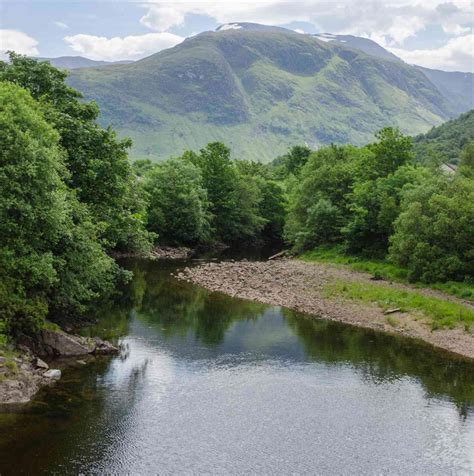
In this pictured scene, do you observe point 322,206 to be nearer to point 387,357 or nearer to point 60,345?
point 387,357

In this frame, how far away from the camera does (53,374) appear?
3142 centimetres

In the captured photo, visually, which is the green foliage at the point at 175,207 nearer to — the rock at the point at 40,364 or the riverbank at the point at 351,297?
the riverbank at the point at 351,297

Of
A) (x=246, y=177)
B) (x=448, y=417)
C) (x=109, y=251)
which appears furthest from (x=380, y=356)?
(x=246, y=177)

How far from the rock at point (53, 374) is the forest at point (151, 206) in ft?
9.99

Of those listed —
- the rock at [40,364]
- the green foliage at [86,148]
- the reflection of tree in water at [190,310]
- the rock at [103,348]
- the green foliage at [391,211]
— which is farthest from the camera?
the green foliage at [391,211]

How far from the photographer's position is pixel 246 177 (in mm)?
112938

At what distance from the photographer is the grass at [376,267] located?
179 feet

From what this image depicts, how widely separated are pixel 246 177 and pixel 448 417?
281ft

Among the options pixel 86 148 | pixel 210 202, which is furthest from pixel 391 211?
pixel 86 148

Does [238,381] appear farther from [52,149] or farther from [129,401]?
[52,149]

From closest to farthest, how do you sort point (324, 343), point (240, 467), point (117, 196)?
point (240, 467) → point (324, 343) → point (117, 196)

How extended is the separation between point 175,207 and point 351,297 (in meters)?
43.3

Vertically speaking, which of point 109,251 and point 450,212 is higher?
point 450,212

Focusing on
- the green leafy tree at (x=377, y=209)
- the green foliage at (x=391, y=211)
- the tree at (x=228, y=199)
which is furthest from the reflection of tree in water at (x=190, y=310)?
the tree at (x=228, y=199)
